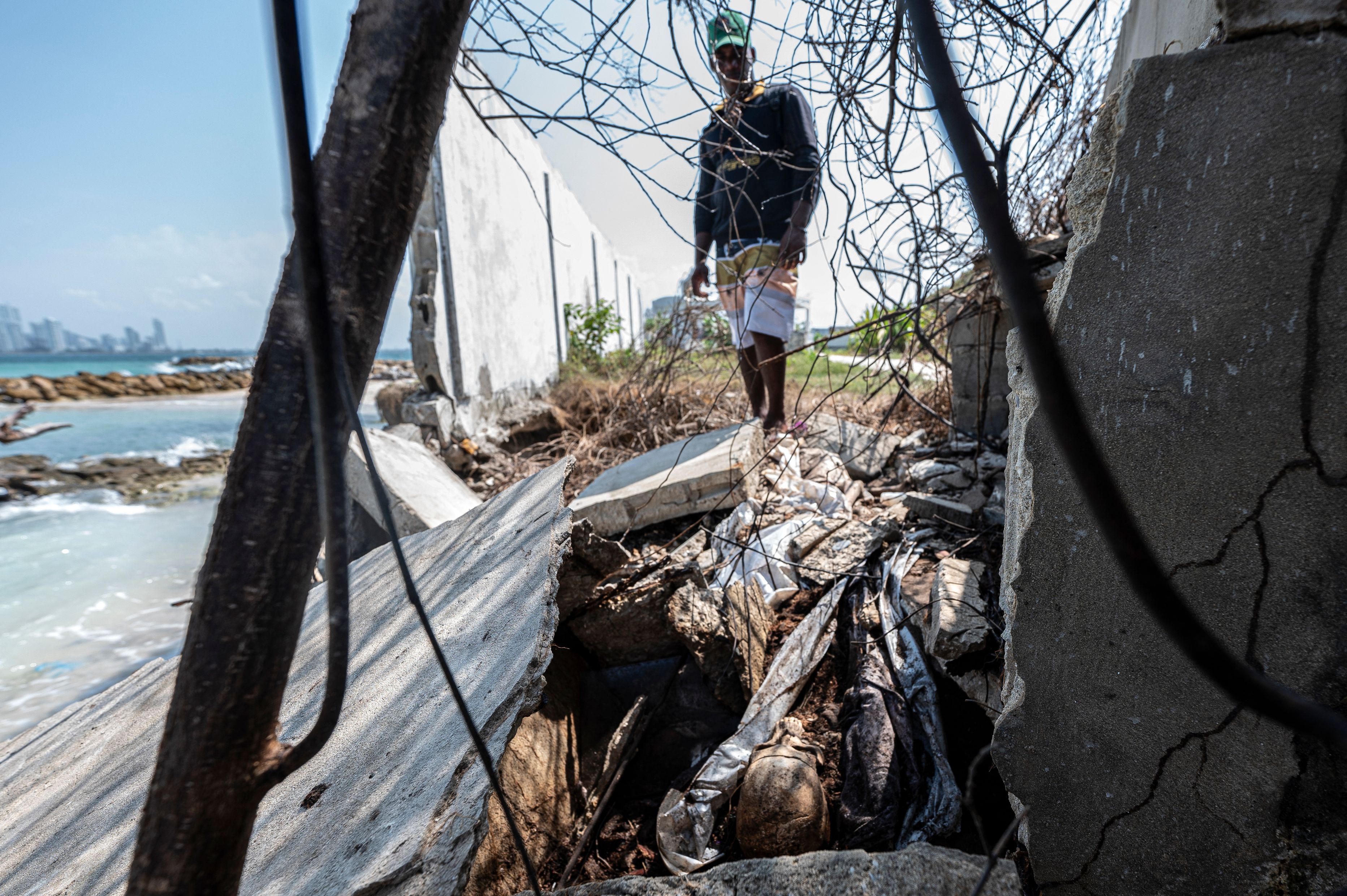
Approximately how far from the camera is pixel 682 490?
8.93ft

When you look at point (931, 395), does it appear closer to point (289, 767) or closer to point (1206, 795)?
point (1206, 795)

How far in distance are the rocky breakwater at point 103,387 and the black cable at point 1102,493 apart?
23.1m

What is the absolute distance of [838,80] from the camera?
1548mm

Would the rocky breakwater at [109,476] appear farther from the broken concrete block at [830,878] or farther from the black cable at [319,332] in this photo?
the black cable at [319,332]

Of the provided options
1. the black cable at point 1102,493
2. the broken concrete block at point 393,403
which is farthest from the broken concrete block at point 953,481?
the broken concrete block at point 393,403

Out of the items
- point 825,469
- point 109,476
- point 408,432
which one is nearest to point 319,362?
point 825,469

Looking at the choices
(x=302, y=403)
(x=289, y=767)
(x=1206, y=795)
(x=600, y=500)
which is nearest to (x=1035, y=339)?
(x=302, y=403)

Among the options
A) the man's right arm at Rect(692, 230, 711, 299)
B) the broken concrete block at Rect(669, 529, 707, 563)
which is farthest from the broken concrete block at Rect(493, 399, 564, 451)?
the broken concrete block at Rect(669, 529, 707, 563)

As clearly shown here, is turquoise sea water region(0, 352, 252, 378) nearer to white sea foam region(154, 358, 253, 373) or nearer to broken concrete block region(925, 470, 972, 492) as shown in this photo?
white sea foam region(154, 358, 253, 373)

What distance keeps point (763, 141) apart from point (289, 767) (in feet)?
11.5

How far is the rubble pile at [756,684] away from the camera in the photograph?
145cm

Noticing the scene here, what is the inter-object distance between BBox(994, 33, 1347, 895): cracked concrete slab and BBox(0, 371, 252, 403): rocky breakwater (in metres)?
22.9

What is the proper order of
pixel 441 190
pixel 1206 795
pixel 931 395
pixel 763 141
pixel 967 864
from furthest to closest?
1. pixel 441 190
2. pixel 931 395
3. pixel 763 141
4. pixel 1206 795
5. pixel 967 864

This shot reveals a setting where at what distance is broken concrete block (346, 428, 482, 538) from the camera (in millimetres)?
3092
